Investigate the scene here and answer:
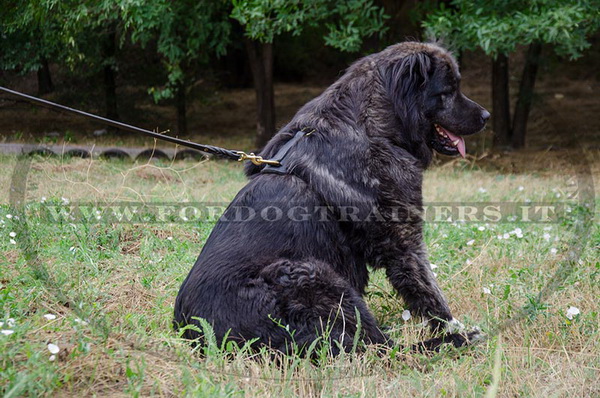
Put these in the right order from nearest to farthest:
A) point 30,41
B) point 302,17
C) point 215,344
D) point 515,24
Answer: point 215,344
point 515,24
point 302,17
point 30,41

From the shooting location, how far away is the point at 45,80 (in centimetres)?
1570

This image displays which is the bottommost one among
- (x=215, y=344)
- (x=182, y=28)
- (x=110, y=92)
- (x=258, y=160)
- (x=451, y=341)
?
(x=451, y=341)

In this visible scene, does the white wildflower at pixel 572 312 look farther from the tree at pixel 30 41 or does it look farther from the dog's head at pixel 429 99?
the tree at pixel 30 41

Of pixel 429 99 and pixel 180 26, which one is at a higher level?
pixel 180 26

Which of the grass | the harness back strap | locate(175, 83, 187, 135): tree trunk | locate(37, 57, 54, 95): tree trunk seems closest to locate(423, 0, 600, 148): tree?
the grass

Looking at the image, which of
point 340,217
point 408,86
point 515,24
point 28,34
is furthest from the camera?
point 28,34

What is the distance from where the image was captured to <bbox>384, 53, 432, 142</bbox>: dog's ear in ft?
10.9

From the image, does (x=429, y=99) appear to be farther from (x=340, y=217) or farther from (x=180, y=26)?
(x=180, y=26)

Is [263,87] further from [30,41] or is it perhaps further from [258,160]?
[258,160]

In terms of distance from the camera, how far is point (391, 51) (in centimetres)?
352

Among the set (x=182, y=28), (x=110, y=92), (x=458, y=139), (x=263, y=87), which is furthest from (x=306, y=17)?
(x=110, y=92)

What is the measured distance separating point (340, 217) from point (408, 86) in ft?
3.00

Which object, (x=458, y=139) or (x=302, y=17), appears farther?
(x=302, y=17)

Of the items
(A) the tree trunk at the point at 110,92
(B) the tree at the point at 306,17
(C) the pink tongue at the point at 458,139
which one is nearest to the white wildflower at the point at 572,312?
(C) the pink tongue at the point at 458,139
